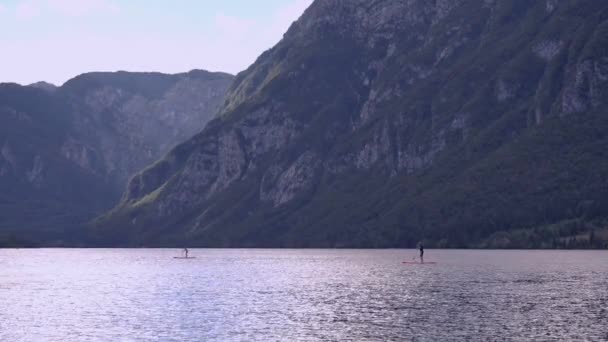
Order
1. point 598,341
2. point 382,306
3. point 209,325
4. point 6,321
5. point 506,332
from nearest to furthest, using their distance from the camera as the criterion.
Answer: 1. point 598,341
2. point 506,332
3. point 209,325
4. point 6,321
5. point 382,306

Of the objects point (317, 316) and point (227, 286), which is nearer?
point (317, 316)

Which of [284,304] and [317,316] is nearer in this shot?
[317,316]

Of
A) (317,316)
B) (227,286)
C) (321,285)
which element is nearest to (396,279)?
(321,285)

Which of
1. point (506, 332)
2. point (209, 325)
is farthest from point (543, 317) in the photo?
point (209, 325)

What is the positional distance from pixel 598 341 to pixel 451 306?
31.9 m

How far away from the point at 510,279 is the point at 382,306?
52.1 metres

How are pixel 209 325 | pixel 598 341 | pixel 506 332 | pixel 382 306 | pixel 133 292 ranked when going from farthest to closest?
pixel 133 292 → pixel 382 306 → pixel 209 325 → pixel 506 332 → pixel 598 341

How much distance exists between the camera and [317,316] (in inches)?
4409

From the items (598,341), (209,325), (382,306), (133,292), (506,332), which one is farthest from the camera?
(133,292)

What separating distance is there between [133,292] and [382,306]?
4923cm

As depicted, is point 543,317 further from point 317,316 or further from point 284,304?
point 284,304

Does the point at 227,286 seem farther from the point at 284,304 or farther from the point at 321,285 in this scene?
the point at 284,304

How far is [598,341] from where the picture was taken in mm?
87562

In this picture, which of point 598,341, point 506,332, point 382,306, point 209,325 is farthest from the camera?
point 382,306
